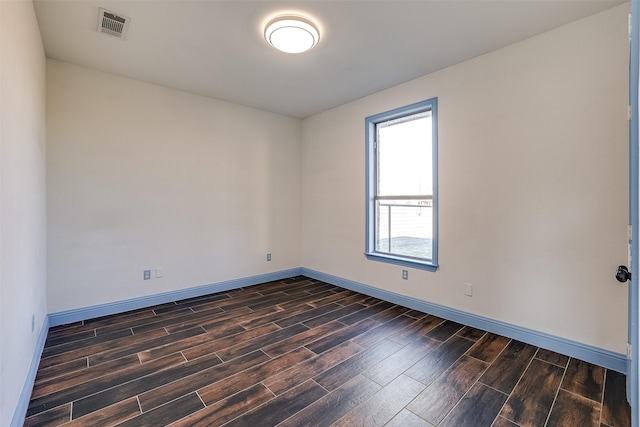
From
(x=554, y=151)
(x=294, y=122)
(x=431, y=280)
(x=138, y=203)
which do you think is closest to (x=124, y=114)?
(x=138, y=203)

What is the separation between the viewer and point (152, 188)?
3410mm

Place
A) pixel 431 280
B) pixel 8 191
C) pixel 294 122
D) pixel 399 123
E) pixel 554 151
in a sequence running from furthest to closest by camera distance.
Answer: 1. pixel 294 122
2. pixel 399 123
3. pixel 431 280
4. pixel 554 151
5. pixel 8 191

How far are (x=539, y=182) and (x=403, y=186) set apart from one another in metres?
1.42

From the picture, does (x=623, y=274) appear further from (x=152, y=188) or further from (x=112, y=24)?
(x=152, y=188)

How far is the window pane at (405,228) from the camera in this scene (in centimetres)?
334

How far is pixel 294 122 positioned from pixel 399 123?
6.23 ft

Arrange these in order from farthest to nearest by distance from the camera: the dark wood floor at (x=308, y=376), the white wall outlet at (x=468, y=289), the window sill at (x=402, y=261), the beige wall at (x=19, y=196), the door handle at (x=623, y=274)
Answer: the window sill at (x=402, y=261) → the white wall outlet at (x=468, y=289) → the dark wood floor at (x=308, y=376) → the door handle at (x=623, y=274) → the beige wall at (x=19, y=196)

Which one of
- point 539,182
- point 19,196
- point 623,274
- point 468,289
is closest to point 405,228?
point 468,289

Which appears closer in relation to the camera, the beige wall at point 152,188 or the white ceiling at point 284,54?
the white ceiling at point 284,54

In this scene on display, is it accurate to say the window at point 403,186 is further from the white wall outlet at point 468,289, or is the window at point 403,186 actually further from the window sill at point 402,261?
the white wall outlet at point 468,289

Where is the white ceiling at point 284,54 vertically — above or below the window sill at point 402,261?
above

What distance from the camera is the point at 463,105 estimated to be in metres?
2.89

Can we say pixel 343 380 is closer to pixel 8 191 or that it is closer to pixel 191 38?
pixel 8 191

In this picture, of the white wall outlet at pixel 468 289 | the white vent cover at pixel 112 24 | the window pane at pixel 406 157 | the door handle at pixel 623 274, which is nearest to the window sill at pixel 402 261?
the white wall outlet at pixel 468 289
